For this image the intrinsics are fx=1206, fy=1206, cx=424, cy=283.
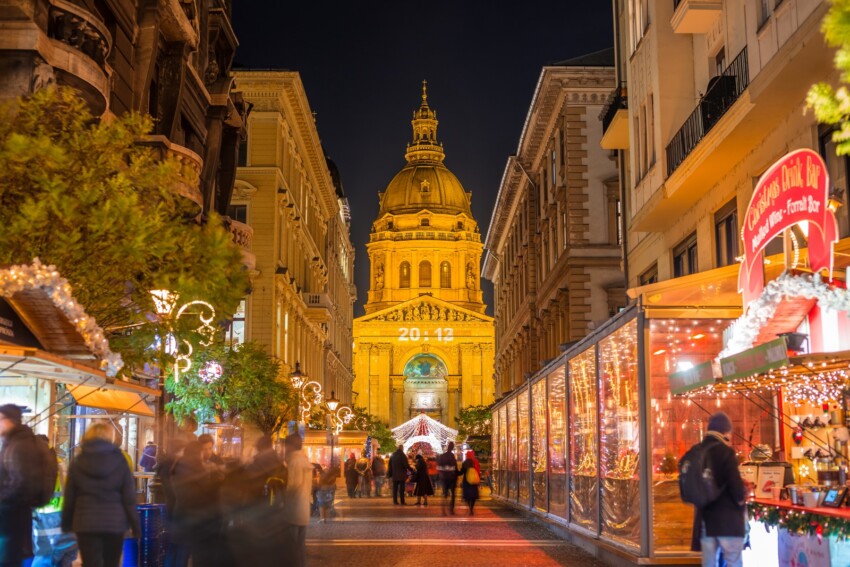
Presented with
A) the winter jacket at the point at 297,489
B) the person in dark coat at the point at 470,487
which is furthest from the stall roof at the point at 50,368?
the person in dark coat at the point at 470,487

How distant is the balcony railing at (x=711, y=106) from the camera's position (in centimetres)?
1852

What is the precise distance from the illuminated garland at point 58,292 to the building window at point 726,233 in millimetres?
11854

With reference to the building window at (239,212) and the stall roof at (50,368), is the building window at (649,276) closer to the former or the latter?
the stall roof at (50,368)

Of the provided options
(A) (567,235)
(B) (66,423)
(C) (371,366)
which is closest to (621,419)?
(B) (66,423)

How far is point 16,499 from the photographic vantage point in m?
9.81

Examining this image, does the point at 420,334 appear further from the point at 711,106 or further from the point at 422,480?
the point at 711,106

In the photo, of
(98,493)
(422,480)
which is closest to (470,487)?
(422,480)

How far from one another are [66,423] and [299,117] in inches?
1347

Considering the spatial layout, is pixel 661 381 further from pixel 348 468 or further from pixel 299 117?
pixel 299 117

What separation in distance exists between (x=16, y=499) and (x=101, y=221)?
14.0ft

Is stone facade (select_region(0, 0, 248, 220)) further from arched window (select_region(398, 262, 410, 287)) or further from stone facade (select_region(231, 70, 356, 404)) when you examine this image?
arched window (select_region(398, 262, 410, 287))

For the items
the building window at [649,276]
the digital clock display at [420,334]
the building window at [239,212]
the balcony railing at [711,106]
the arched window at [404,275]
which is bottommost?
the building window at [649,276]

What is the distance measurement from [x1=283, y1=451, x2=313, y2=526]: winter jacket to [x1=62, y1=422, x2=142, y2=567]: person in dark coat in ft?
7.99

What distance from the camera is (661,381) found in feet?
48.5
